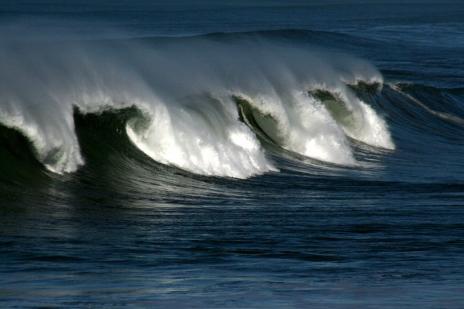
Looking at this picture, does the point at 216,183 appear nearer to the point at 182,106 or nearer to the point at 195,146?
the point at 195,146

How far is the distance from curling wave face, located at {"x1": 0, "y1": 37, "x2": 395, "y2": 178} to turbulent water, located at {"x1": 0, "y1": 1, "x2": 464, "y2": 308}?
3cm

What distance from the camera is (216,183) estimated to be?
1522 cm

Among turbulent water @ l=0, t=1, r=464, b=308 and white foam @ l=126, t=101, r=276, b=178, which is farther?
white foam @ l=126, t=101, r=276, b=178

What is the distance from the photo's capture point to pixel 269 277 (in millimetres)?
9188

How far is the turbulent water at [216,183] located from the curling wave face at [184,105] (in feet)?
0.11

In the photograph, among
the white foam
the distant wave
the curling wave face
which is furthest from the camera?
the white foam

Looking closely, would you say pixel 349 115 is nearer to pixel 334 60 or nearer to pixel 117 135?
pixel 334 60

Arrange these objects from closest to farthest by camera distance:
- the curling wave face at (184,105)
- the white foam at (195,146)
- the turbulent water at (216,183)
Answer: the turbulent water at (216,183) < the curling wave face at (184,105) < the white foam at (195,146)

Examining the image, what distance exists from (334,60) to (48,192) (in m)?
15.4

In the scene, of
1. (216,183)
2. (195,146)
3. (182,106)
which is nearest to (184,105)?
(182,106)

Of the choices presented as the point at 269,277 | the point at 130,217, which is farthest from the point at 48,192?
the point at 269,277

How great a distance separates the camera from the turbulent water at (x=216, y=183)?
8.95 meters

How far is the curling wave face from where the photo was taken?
15055 millimetres

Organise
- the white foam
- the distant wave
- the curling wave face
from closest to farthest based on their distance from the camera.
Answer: the distant wave, the curling wave face, the white foam
